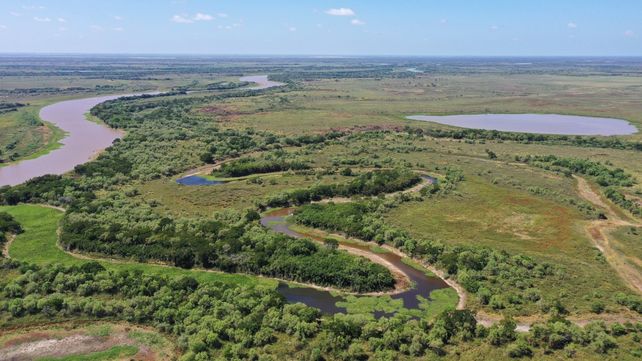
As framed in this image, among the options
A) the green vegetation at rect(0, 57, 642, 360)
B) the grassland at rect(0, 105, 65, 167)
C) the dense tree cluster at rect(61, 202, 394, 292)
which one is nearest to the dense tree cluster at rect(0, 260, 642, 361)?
the green vegetation at rect(0, 57, 642, 360)

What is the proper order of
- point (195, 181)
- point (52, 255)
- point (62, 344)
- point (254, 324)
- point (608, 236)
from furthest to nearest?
point (195, 181)
point (608, 236)
point (52, 255)
point (254, 324)
point (62, 344)

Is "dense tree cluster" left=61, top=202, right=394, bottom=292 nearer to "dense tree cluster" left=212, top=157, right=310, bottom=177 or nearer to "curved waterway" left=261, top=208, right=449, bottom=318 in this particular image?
"curved waterway" left=261, top=208, right=449, bottom=318

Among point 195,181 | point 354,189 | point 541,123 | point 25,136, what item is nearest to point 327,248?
point 354,189

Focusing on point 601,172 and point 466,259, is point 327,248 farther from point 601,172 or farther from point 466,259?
point 601,172

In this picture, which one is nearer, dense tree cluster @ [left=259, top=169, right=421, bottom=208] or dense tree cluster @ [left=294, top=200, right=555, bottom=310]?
dense tree cluster @ [left=294, top=200, right=555, bottom=310]

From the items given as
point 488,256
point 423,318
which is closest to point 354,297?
point 423,318

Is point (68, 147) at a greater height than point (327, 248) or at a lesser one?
greater

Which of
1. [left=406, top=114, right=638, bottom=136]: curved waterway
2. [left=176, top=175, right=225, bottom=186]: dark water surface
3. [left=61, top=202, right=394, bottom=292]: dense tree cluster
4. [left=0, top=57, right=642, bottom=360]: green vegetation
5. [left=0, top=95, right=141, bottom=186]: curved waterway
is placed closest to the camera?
[left=0, top=57, right=642, bottom=360]: green vegetation
